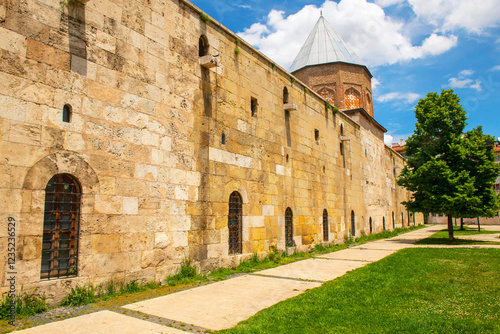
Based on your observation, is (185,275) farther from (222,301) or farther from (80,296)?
(80,296)

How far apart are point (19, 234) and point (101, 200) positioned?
1345mm

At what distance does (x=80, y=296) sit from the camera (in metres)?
5.44

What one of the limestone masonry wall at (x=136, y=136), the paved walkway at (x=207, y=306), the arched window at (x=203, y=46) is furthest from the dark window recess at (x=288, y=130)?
the paved walkway at (x=207, y=306)

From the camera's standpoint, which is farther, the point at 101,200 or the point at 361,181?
the point at 361,181

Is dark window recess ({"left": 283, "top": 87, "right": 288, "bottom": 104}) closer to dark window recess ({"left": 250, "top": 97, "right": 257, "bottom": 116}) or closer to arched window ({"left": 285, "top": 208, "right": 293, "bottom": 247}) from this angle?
dark window recess ({"left": 250, "top": 97, "right": 257, "bottom": 116})

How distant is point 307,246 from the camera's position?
1299 cm

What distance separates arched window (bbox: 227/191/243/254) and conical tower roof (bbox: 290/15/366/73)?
61.5 feet

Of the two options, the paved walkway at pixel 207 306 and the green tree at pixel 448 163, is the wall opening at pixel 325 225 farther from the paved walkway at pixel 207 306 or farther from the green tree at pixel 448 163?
the paved walkway at pixel 207 306

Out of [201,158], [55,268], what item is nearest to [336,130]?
[201,158]

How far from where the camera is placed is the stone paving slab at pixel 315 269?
8.05 meters

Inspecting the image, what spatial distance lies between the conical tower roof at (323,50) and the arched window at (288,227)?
16.5 metres

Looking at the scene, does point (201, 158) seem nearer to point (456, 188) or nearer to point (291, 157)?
point (291, 157)

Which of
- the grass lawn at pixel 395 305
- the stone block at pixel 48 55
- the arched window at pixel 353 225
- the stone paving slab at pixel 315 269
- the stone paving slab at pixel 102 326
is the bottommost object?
the stone paving slab at pixel 315 269

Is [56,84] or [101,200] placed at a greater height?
[56,84]
